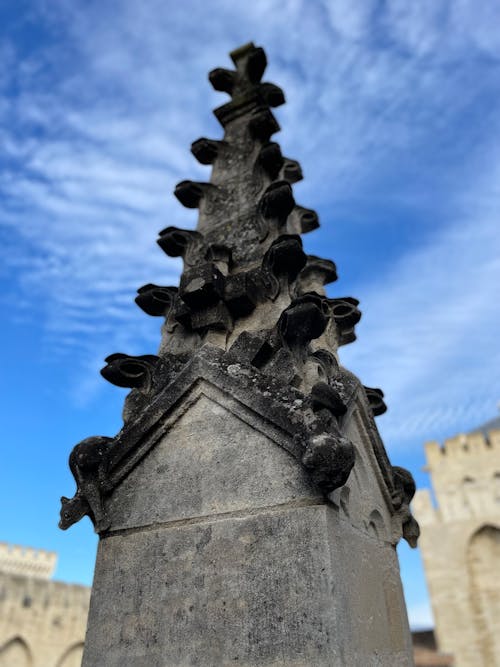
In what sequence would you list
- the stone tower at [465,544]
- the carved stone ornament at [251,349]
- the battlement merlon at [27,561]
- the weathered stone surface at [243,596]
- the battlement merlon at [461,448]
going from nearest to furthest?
the weathered stone surface at [243,596]
the carved stone ornament at [251,349]
the stone tower at [465,544]
the battlement merlon at [461,448]
the battlement merlon at [27,561]

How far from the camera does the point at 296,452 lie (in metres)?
1.92

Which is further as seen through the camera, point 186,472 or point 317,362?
point 317,362

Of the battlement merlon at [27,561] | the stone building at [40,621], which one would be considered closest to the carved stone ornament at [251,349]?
the stone building at [40,621]

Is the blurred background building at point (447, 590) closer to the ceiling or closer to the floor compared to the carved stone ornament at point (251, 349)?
closer to the ceiling

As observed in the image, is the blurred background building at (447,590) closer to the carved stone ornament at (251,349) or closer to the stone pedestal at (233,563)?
the carved stone ornament at (251,349)

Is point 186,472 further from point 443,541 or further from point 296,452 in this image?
point 443,541

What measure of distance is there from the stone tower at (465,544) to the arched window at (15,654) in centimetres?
1853

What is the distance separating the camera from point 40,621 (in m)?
23.5

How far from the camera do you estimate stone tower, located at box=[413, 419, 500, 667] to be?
2409 cm

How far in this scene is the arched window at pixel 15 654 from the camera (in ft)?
73.3

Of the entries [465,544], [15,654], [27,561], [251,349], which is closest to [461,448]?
[465,544]

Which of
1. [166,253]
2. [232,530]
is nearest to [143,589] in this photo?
[232,530]

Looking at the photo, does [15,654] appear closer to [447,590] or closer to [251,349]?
[447,590]

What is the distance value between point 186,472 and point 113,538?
1.33ft
